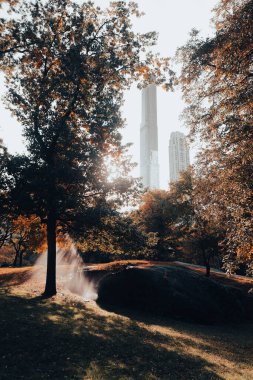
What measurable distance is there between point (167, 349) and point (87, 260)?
38646mm

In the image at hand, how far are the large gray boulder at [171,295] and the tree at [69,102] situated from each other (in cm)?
505

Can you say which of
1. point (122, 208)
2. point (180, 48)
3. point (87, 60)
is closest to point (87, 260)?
point (122, 208)

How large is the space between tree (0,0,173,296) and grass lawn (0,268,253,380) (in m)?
6.57

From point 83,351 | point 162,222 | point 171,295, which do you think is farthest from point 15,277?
point 162,222

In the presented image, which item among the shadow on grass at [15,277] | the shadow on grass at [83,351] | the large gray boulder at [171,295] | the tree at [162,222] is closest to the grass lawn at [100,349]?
the shadow on grass at [83,351]

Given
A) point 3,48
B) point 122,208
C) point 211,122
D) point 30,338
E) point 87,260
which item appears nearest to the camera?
point 30,338

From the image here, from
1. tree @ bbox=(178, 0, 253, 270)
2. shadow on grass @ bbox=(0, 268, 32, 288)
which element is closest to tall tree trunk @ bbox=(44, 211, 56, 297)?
shadow on grass @ bbox=(0, 268, 32, 288)

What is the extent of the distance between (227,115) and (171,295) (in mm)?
13137

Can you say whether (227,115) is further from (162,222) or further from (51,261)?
(162,222)

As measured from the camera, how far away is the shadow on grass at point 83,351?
7750 millimetres

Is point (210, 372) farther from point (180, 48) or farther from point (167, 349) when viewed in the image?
point (180, 48)

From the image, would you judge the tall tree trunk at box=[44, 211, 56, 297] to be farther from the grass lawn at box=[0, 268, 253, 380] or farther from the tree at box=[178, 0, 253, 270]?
the tree at box=[178, 0, 253, 270]

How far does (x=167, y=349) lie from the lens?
10766 mm

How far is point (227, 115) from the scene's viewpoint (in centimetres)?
1328
